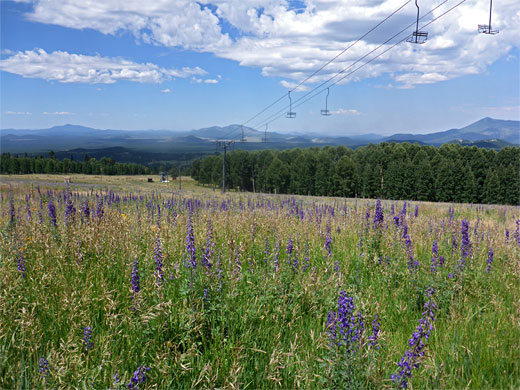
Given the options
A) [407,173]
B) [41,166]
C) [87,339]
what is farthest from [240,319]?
[41,166]

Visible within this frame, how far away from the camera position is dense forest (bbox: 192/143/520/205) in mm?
61531

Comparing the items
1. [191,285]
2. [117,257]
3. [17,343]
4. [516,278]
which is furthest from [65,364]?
[516,278]

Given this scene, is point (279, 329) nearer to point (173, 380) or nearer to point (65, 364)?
point (173, 380)

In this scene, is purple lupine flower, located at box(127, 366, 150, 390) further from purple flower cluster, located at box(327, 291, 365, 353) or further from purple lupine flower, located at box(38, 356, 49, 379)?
purple flower cluster, located at box(327, 291, 365, 353)

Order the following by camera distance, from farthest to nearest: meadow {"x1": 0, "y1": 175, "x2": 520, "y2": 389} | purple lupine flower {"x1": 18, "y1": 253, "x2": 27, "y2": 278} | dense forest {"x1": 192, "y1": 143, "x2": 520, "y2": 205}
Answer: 1. dense forest {"x1": 192, "y1": 143, "x2": 520, "y2": 205}
2. purple lupine flower {"x1": 18, "y1": 253, "x2": 27, "y2": 278}
3. meadow {"x1": 0, "y1": 175, "x2": 520, "y2": 389}

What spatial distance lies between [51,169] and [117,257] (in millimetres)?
127212

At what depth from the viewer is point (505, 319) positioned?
3594mm

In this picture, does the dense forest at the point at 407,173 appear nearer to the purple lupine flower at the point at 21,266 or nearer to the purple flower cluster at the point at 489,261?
the purple flower cluster at the point at 489,261

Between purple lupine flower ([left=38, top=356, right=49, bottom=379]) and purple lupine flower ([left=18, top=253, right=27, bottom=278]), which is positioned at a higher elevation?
purple lupine flower ([left=18, top=253, right=27, bottom=278])

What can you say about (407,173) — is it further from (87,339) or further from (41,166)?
(41,166)

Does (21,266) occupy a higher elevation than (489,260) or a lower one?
higher

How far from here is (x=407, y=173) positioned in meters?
66.9

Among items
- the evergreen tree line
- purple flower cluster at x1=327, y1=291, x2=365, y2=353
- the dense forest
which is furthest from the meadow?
the evergreen tree line

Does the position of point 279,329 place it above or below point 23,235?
below
